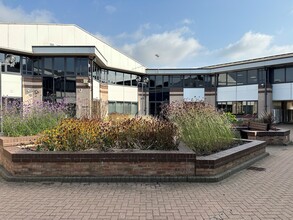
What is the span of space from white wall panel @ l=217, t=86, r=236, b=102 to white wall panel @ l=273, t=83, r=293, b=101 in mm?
5049

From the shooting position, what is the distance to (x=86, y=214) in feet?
14.1

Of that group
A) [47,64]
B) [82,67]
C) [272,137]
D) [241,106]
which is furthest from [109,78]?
[272,137]

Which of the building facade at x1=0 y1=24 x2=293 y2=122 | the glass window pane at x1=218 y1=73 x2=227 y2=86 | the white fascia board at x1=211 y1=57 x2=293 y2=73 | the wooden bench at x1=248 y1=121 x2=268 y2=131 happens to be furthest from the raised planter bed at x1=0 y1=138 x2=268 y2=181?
the glass window pane at x1=218 y1=73 x2=227 y2=86

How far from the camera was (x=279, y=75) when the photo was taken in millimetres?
29484

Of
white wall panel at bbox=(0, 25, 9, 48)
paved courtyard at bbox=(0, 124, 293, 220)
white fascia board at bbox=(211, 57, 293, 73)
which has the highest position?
white wall panel at bbox=(0, 25, 9, 48)

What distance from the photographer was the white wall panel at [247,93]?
3133 centimetres

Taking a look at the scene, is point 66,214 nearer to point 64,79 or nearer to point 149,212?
point 149,212

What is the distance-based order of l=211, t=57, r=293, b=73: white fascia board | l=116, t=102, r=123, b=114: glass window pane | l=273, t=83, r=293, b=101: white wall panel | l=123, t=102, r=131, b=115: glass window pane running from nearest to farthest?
l=211, t=57, r=293, b=73: white fascia board → l=273, t=83, r=293, b=101: white wall panel → l=116, t=102, r=123, b=114: glass window pane → l=123, t=102, r=131, b=115: glass window pane

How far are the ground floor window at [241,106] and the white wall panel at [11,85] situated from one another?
23387 mm

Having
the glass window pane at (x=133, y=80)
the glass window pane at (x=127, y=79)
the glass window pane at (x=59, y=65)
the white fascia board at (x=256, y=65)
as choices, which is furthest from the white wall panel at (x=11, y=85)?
the white fascia board at (x=256, y=65)

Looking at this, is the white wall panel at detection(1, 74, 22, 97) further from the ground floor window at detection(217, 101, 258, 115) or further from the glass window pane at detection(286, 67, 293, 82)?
the glass window pane at detection(286, 67, 293, 82)

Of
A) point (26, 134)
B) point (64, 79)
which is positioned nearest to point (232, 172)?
point (26, 134)

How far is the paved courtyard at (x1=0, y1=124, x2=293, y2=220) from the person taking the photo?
4.34 metres

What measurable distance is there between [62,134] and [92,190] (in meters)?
1.92
